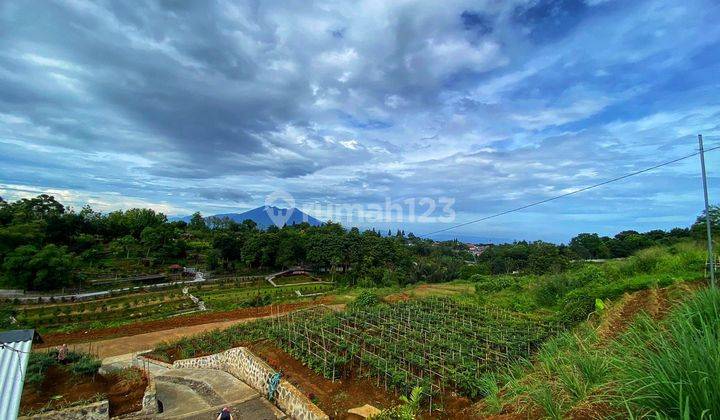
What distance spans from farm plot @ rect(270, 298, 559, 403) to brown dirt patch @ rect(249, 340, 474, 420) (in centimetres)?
21

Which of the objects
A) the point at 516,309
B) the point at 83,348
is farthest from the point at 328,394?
the point at 83,348

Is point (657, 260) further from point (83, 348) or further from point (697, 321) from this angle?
point (83, 348)

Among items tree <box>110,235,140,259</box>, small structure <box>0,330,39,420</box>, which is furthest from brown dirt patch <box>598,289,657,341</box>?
tree <box>110,235,140,259</box>

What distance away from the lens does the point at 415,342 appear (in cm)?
1016

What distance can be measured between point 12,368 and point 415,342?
849 centimetres

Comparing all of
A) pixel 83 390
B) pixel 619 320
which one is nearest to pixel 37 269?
pixel 83 390

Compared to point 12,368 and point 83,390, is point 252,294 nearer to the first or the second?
point 83,390

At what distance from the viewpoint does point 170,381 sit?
34.8ft

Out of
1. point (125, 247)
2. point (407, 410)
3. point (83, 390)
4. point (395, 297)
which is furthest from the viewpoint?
point (125, 247)

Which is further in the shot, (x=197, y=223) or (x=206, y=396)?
(x=197, y=223)

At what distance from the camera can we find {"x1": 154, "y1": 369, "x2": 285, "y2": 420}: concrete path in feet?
26.6

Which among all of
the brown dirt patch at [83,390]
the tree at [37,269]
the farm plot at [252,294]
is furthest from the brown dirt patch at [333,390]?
the tree at [37,269]

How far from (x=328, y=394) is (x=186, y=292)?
33.0 m

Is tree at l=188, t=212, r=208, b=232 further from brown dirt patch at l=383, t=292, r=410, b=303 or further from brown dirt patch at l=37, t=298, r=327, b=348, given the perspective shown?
brown dirt patch at l=383, t=292, r=410, b=303
